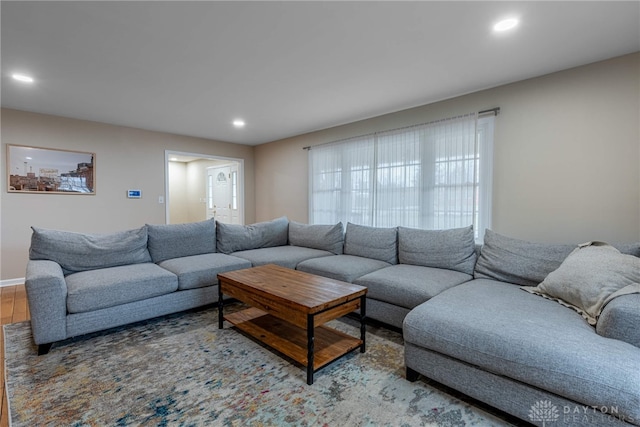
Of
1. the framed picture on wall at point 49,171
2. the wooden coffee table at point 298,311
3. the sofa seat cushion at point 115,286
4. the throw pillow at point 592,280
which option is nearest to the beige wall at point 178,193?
the framed picture on wall at point 49,171

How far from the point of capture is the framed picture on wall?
3822 mm

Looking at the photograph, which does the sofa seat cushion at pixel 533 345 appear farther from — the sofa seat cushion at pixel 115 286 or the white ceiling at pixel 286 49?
the sofa seat cushion at pixel 115 286

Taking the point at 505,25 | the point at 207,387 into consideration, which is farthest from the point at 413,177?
the point at 207,387

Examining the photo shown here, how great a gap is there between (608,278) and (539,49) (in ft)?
5.95

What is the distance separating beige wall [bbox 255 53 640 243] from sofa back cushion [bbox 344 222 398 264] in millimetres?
1139

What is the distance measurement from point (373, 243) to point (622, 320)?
2.22 m

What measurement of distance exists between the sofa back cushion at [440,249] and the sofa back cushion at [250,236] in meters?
1.91

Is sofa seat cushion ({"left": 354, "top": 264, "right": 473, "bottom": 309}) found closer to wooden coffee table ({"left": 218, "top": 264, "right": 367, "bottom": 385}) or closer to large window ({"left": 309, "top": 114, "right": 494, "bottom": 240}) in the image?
wooden coffee table ({"left": 218, "top": 264, "right": 367, "bottom": 385})

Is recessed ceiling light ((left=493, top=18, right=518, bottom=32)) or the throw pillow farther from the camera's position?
recessed ceiling light ((left=493, top=18, right=518, bottom=32))

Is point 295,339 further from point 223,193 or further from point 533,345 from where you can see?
point 223,193

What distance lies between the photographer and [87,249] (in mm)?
2803

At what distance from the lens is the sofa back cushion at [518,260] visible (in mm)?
2240

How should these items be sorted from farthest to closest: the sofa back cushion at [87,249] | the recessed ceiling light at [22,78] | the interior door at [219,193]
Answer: the interior door at [219,193]
the recessed ceiling light at [22,78]
the sofa back cushion at [87,249]

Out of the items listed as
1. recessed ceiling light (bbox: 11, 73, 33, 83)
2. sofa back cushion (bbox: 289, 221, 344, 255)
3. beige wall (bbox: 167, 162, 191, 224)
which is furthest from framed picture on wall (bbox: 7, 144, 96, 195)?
beige wall (bbox: 167, 162, 191, 224)
